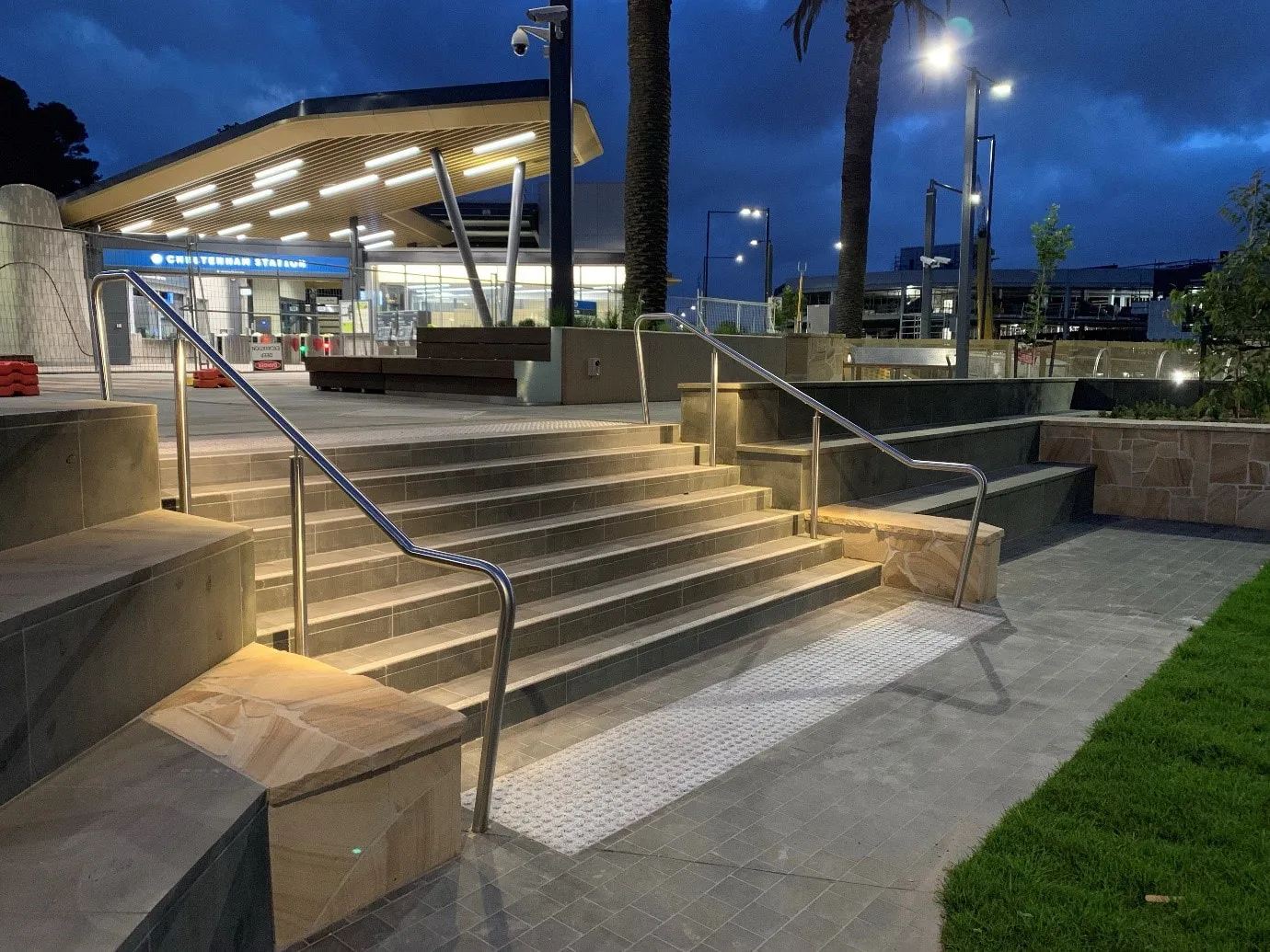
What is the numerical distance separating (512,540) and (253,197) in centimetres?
2284

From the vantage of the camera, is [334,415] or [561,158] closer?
[334,415]

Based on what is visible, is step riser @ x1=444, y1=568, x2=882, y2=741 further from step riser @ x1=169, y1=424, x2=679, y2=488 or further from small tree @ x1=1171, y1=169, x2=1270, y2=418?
small tree @ x1=1171, y1=169, x2=1270, y2=418

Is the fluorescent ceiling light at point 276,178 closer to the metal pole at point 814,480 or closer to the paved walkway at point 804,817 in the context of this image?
the metal pole at point 814,480

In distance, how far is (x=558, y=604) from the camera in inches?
215

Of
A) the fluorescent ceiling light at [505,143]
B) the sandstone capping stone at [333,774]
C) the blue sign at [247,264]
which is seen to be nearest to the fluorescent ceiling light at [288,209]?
the blue sign at [247,264]

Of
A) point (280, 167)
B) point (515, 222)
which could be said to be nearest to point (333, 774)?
point (515, 222)

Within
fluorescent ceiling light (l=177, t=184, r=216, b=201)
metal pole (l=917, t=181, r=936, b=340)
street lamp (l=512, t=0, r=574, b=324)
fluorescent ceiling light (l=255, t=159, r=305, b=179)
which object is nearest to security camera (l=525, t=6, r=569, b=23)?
street lamp (l=512, t=0, r=574, b=324)

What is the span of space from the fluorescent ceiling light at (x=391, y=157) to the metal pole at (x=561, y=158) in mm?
6466

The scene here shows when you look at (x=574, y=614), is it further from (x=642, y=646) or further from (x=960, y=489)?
(x=960, y=489)

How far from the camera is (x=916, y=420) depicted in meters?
11.0

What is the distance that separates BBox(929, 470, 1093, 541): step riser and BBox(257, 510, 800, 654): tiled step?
2494 mm

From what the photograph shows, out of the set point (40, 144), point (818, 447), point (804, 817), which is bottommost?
point (804, 817)

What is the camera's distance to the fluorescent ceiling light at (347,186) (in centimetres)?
2297

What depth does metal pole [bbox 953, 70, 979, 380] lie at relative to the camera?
48.7ft
